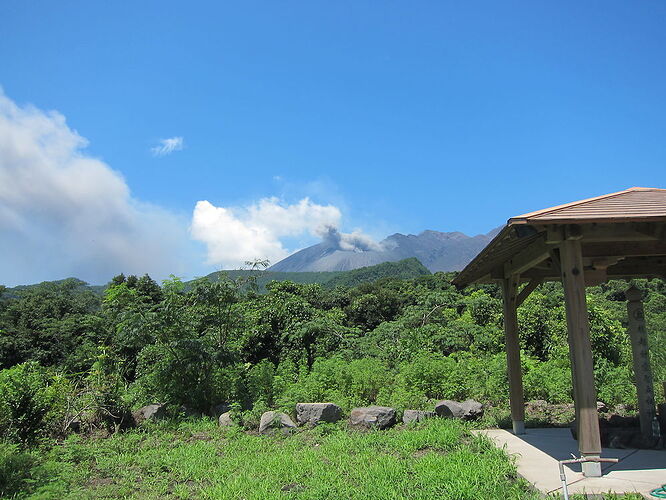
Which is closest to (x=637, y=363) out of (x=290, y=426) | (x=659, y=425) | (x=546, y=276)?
(x=659, y=425)

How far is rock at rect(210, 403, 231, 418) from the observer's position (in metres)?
9.16

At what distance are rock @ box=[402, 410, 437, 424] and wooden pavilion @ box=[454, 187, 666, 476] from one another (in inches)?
51.0

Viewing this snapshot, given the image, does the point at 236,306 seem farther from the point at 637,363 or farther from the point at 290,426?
the point at 637,363

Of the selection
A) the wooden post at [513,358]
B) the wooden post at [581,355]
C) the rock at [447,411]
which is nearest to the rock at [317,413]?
the rock at [447,411]

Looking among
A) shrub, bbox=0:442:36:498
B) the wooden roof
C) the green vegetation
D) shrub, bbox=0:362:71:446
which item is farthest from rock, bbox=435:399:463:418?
shrub, bbox=0:362:71:446

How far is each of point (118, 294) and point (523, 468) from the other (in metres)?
7.52

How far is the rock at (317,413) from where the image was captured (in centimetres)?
792

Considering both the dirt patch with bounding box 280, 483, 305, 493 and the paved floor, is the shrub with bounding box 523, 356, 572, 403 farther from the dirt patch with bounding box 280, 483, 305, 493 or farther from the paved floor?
the dirt patch with bounding box 280, 483, 305, 493

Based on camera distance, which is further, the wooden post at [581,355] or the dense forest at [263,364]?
the dense forest at [263,364]

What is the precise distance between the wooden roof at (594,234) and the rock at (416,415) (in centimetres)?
229

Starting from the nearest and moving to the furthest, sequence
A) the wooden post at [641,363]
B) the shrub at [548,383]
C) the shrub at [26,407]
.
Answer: the wooden post at [641,363], the shrub at [26,407], the shrub at [548,383]

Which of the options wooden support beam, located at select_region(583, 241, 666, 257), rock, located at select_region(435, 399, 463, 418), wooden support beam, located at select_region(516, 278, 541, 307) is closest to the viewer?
wooden support beam, located at select_region(583, 241, 666, 257)

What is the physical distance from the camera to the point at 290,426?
7.86 metres

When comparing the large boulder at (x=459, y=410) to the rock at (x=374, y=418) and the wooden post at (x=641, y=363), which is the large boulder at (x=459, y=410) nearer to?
the rock at (x=374, y=418)
